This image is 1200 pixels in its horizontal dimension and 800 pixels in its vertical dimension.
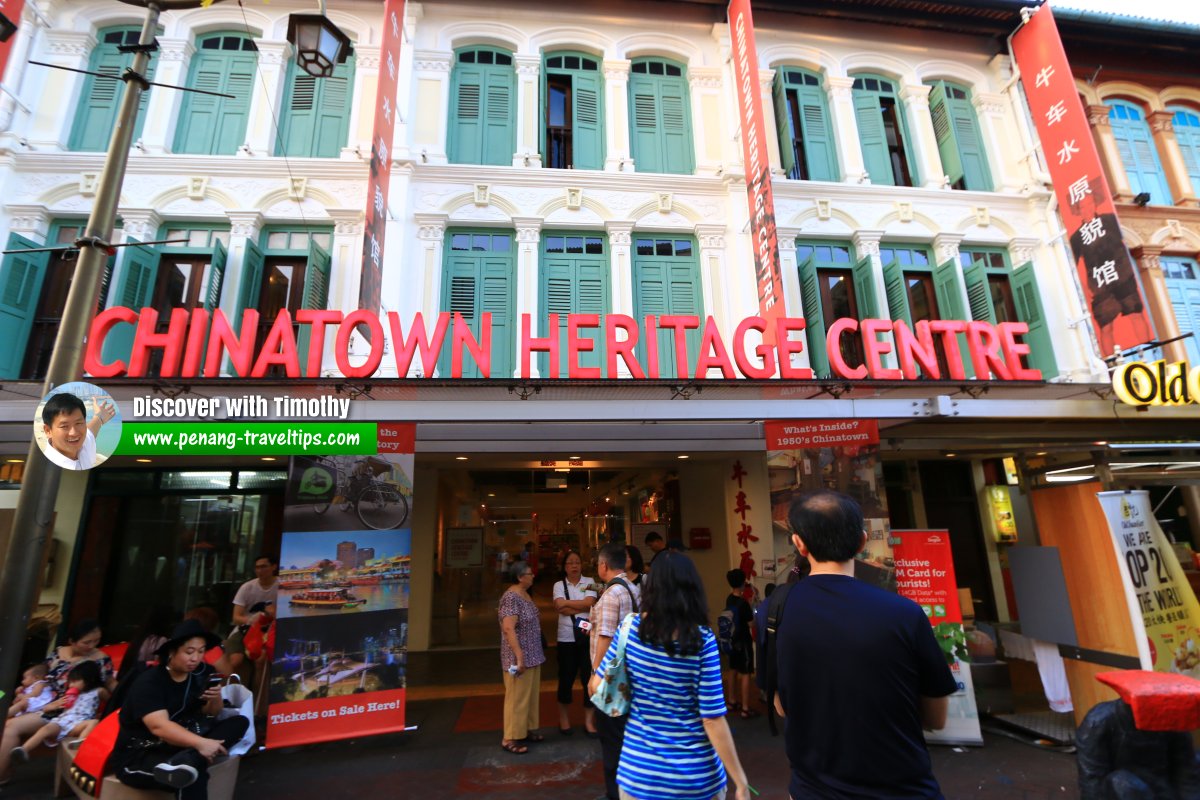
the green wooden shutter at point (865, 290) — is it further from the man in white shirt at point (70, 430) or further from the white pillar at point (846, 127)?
the man in white shirt at point (70, 430)

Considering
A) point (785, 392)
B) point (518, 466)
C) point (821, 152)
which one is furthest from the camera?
point (821, 152)

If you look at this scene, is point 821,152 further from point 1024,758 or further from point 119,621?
point 119,621

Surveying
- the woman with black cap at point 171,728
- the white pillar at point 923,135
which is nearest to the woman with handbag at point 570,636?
the woman with black cap at point 171,728

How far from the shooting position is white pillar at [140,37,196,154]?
9.02 metres

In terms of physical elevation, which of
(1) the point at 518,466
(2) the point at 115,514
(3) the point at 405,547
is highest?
(1) the point at 518,466

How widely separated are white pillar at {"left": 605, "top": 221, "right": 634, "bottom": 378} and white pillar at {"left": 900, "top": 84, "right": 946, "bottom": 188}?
18.4ft

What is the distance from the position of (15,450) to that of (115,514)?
1859mm

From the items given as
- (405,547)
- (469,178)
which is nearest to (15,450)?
(405,547)

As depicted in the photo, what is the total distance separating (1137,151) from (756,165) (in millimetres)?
8320

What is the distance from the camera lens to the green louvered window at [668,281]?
9.27m

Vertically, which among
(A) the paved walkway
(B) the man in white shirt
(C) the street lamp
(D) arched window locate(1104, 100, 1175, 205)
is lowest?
(A) the paved walkway

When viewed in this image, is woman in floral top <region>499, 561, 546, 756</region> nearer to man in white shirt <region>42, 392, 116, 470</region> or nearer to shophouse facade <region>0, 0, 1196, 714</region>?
shophouse facade <region>0, 0, 1196, 714</region>

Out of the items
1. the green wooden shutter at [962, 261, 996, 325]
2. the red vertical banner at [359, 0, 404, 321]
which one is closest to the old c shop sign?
the red vertical banner at [359, 0, 404, 321]

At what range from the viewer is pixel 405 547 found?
6.30 metres
